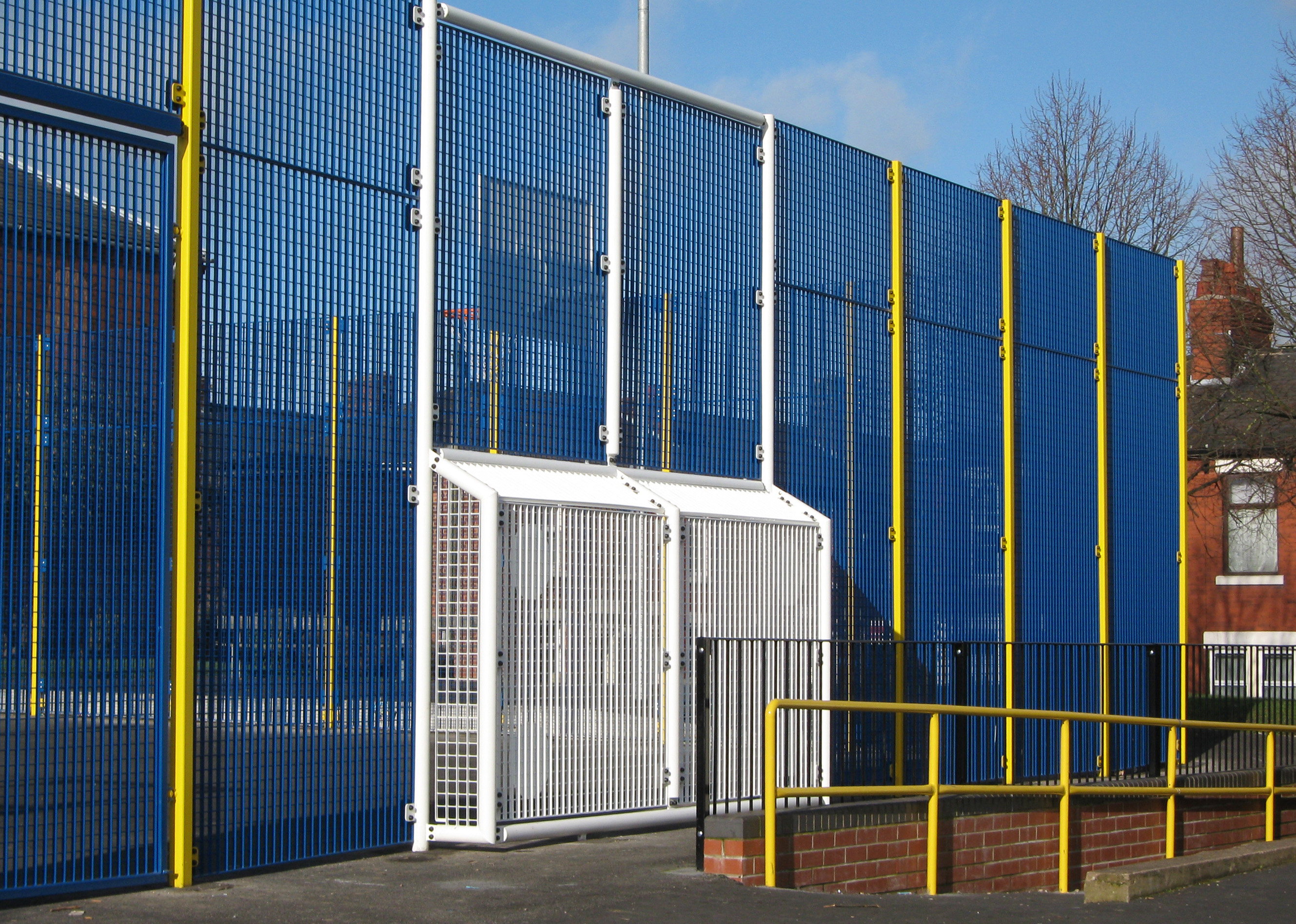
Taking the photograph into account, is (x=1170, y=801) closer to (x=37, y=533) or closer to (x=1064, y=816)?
(x=1064, y=816)

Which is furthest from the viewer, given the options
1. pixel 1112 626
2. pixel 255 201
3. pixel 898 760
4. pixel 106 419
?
pixel 1112 626

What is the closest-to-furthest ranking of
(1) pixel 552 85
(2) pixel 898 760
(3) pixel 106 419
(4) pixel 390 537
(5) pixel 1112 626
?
(3) pixel 106 419, (4) pixel 390 537, (1) pixel 552 85, (2) pixel 898 760, (5) pixel 1112 626

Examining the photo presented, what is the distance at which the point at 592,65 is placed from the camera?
1198 centimetres

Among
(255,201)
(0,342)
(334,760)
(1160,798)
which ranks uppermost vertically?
(255,201)

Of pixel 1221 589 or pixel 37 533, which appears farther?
pixel 1221 589

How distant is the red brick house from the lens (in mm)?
29625

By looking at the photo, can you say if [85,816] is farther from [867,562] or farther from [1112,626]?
[1112,626]

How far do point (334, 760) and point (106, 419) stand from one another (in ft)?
8.40

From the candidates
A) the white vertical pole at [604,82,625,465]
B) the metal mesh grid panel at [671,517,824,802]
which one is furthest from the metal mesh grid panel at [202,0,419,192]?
the metal mesh grid panel at [671,517,824,802]

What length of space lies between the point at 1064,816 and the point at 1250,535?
2456cm

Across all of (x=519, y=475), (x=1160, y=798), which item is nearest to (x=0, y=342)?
(x=519, y=475)

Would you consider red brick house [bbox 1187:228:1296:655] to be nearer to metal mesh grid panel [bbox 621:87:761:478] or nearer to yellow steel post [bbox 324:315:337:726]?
metal mesh grid panel [bbox 621:87:761:478]

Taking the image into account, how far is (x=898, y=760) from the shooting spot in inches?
559

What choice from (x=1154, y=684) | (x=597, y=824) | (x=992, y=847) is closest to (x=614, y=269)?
(x=597, y=824)
